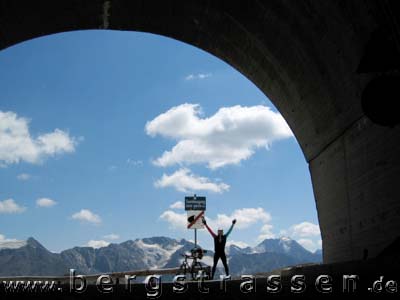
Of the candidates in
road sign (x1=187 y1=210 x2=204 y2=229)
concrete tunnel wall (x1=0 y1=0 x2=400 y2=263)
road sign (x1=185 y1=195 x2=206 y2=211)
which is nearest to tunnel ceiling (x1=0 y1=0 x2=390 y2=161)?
concrete tunnel wall (x1=0 y1=0 x2=400 y2=263)

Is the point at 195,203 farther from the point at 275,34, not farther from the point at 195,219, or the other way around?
the point at 275,34

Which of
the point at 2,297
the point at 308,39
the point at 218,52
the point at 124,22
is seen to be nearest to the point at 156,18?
the point at 124,22

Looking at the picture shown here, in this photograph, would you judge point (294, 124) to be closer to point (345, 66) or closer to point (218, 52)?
point (218, 52)

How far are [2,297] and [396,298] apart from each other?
358 centimetres

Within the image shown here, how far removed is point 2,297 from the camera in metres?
5.22

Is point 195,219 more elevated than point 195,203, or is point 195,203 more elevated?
point 195,203

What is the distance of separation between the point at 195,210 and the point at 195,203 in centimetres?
20

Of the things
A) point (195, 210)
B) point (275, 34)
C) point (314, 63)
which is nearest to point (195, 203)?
point (195, 210)

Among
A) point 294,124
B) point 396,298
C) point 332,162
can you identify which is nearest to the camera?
point 396,298

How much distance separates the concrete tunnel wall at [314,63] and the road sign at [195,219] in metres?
2.98

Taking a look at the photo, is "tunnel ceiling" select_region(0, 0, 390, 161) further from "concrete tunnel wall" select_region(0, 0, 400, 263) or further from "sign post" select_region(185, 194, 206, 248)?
"sign post" select_region(185, 194, 206, 248)

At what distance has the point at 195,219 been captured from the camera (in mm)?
14492

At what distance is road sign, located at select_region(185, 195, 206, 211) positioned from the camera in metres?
14.6

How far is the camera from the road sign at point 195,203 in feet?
47.8
